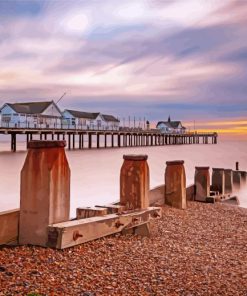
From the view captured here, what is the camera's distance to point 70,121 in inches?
3088

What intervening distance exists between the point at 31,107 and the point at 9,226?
225ft

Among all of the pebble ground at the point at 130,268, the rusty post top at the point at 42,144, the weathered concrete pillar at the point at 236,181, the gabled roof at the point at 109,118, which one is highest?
the gabled roof at the point at 109,118

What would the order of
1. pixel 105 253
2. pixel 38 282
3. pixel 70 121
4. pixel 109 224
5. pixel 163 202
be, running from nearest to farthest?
pixel 38 282, pixel 105 253, pixel 109 224, pixel 163 202, pixel 70 121

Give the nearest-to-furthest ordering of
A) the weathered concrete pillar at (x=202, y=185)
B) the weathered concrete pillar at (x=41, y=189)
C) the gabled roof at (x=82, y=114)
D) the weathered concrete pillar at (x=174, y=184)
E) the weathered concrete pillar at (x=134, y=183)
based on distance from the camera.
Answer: the weathered concrete pillar at (x=41, y=189), the weathered concrete pillar at (x=134, y=183), the weathered concrete pillar at (x=174, y=184), the weathered concrete pillar at (x=202, y=185), the gabled roof at (x=82, y=114)

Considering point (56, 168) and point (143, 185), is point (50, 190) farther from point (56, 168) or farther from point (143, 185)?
point (143, 185)

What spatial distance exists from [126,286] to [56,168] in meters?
1.53

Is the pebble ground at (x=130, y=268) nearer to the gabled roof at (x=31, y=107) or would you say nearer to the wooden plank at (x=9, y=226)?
the wooden plank at (x=9, y=226)

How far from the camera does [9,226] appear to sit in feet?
15.8

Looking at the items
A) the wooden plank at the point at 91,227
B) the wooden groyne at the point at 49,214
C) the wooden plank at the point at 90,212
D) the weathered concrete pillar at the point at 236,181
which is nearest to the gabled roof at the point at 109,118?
the weathered concrete pillar at the point at 236,181

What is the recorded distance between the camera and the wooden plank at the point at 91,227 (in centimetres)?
476

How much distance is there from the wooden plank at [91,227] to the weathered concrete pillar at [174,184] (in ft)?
8.62

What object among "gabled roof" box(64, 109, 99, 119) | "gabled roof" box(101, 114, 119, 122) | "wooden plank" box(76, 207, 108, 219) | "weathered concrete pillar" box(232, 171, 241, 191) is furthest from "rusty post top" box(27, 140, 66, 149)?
"gabled roof" box(101, 114, 119, 122)

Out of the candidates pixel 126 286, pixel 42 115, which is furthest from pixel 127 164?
pixel 42 115

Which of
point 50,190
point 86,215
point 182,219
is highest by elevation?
point 50,190
